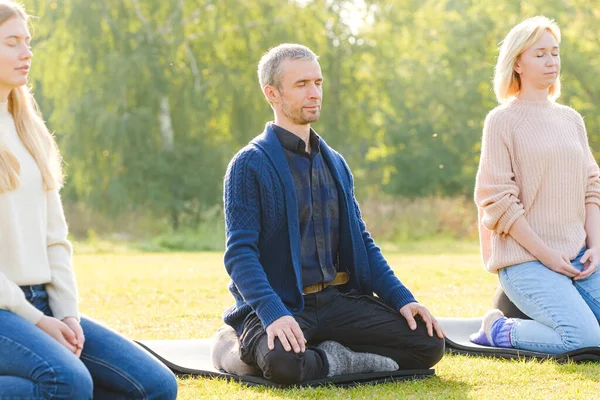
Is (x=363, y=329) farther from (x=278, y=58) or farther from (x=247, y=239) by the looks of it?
(x=278, y=58)

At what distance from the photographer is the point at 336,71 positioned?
27.1 meters

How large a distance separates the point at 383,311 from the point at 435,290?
476 centimetres

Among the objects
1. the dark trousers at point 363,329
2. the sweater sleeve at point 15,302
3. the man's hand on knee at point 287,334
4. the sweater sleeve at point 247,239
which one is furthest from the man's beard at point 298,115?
the sweater sleeve at point 15,302

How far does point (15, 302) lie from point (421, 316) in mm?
2200

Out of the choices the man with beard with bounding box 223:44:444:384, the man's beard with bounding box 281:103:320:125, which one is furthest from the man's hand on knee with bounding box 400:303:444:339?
the man's beard with bounding box 281:103:320:125

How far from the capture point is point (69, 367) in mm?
3436

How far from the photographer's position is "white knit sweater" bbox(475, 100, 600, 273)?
18.2 feet

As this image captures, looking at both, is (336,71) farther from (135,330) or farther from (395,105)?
(135,330)

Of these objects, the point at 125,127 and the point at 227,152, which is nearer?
the point at 125,127

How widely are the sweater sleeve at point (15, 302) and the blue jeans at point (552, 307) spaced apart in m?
2.88

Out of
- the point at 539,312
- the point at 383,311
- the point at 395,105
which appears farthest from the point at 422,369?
the point at 395,105

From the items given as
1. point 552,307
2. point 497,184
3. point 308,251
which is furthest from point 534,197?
point 308,251

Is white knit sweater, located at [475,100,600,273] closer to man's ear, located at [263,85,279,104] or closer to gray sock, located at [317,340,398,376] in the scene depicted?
Result: gray sock, located at [317,340,398,376]

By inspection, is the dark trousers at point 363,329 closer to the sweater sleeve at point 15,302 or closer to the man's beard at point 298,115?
the man's beard at point 298,115
